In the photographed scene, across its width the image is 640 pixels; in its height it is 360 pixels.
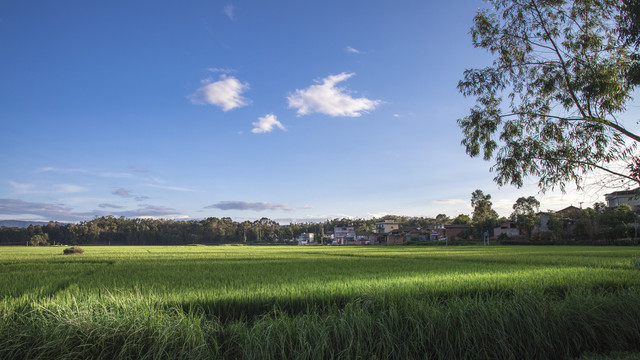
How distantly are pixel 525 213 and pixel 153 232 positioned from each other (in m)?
135

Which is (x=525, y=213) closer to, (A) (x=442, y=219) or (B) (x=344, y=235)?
(A) (x=442, y=219)

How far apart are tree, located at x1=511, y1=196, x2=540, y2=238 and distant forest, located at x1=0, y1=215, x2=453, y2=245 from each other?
170ft

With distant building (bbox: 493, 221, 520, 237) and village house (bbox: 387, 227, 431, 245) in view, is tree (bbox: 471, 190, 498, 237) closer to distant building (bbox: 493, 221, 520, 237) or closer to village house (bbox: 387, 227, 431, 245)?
distant building (bbox: 493, 221, 520, 237)

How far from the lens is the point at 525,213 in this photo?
77875mm

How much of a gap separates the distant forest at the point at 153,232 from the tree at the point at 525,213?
51.7 m

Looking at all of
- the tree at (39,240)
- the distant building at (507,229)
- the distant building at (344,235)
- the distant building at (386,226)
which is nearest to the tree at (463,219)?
the distant building at (507,229)

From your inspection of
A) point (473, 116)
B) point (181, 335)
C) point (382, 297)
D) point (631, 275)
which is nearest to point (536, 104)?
point (473, 116)

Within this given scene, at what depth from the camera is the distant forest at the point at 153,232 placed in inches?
4963

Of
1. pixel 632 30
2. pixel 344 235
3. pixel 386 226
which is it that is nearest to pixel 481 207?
pixel 386 226

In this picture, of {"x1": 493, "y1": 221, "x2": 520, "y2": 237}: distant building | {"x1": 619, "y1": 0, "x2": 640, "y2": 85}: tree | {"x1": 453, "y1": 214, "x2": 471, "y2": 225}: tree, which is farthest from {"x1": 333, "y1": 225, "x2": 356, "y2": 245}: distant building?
{"x1": 619, "y1": 0, "x2": 640, "y2": 85}: tree

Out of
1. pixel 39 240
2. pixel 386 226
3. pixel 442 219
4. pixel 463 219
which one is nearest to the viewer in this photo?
pixel 463 219

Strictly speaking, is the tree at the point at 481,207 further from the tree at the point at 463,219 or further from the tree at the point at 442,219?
the tree at the point at 442,219

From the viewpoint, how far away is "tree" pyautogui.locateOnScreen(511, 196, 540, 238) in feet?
218

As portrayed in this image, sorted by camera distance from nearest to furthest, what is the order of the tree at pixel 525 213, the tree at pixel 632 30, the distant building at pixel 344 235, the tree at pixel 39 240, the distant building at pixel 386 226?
the tree at pixel 632 30 → the tree at pixel 525 213 → the tree at pixel 39 240 → the distant building at pixel 386 226 → the distant building at pixel 344 235
